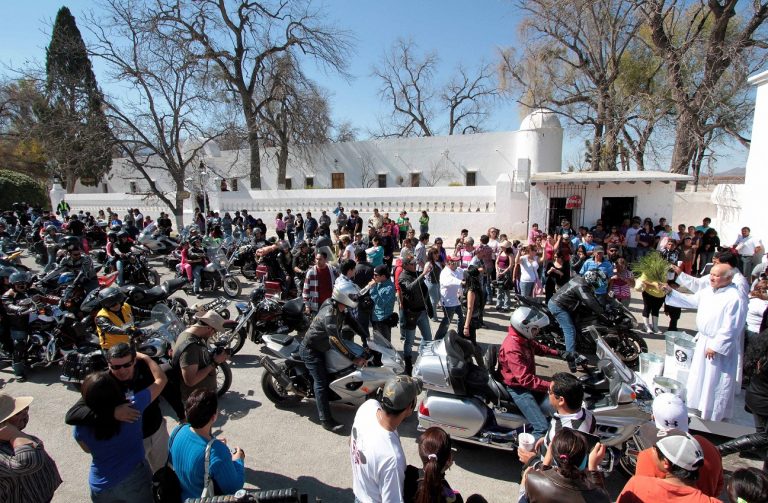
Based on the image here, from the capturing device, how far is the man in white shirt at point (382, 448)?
2154 millimetres

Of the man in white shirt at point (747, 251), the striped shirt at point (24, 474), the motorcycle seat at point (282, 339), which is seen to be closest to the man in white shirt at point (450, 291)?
the motorcycle seat at point (282, 339)

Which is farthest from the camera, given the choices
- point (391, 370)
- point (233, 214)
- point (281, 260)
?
point (233, 214)

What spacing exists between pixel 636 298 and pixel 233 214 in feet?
66.4

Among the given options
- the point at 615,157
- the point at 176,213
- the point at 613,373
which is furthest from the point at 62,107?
the point at 615,157

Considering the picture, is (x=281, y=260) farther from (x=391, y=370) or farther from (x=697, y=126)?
(x=697, y=126)

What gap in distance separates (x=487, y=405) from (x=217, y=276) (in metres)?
8.27

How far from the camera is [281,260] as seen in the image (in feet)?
30.7

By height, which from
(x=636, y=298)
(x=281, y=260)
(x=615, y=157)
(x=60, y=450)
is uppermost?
(x=615, y=157)

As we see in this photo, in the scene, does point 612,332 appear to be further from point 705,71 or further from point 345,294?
point 705,71

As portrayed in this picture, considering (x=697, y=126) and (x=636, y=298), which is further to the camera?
(x=697, y=126)

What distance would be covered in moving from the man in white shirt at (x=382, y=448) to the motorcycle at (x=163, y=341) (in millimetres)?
3130

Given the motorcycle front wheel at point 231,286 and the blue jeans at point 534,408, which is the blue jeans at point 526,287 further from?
the motorcycle front wheel at point 231,286

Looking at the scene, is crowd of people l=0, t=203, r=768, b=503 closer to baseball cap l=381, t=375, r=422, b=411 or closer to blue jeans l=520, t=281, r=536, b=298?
baseball cap l=381, t=375, r=422, b=411

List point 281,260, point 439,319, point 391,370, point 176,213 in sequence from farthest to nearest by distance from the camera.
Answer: point 176,213 → point 281,260 → point 439,319 → point 391,370
